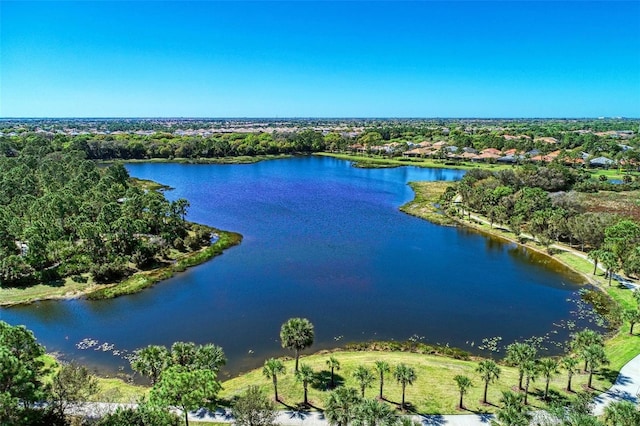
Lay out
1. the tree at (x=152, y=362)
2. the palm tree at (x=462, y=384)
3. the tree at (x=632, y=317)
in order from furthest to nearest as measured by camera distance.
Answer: the tree at (x=632, y=317) → the tree at (x=152, y=362) → the palm tree at (x=462, y=384)

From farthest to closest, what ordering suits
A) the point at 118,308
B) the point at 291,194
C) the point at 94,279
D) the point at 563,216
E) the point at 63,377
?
1. the point at 291,194
2. the point at 563,216
3. the point at 94,279
4. the point at 118,308
5. the point at 63,377

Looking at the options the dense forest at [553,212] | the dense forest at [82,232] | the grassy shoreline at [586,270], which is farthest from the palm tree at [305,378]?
the dense forest at [553,212]

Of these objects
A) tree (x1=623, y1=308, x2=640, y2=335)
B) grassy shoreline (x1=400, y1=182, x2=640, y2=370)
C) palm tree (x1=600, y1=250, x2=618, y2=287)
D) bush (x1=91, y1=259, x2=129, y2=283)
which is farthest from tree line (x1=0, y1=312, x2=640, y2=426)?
palm tree (x1=600, y1=250, x2=618, y2=287)

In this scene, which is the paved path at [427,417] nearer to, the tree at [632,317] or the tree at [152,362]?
the tree at [152,362]

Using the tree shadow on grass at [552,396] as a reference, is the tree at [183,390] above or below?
above

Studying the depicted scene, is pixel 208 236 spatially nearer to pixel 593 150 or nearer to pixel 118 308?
pixel 118 308

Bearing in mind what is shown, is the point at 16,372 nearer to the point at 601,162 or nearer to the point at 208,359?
the point at 208,359

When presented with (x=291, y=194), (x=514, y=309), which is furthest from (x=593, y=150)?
(x=514, y=309)
